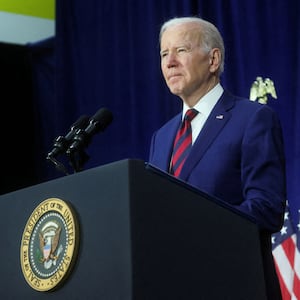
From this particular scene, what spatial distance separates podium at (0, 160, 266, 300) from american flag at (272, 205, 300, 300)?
175 centimetres

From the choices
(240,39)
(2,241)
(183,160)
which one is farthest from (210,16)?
(2,241)

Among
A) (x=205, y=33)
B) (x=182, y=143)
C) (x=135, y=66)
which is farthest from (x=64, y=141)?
(x=135, y=66)

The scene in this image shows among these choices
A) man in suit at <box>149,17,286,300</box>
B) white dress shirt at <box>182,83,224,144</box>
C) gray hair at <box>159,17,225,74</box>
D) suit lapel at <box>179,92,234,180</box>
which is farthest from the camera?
gray hair at <box>159,17,225,74</box>

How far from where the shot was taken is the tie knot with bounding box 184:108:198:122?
1.97m

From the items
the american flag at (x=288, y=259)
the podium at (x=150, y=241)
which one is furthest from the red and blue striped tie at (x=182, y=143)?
the american flag at (x=288, y=259)

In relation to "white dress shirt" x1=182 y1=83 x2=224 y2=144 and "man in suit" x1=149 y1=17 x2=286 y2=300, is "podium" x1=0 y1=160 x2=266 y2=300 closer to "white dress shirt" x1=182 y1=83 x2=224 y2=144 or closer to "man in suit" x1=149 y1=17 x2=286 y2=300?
"man in suit" x1=149 y1=17 x2=286 y2=300

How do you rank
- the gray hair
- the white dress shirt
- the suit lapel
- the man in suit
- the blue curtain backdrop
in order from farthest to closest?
the blue curtain backdrop < the gray hair < the white dress shirt < the suit lapel < the man in suit

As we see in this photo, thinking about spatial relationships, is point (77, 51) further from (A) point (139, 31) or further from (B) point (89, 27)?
(A) point (139, 31)

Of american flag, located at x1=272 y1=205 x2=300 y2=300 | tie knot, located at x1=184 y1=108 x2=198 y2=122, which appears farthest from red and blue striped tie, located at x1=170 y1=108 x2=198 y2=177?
american flag, located at x1=272 y1=205 x2=300 y2=300

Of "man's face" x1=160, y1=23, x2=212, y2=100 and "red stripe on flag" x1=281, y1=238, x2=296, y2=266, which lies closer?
A: "man's face" x1=160, y1=23, x2=212, y2=100

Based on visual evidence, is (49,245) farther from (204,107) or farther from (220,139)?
(204,107)

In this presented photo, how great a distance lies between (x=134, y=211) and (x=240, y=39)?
255 centimetres

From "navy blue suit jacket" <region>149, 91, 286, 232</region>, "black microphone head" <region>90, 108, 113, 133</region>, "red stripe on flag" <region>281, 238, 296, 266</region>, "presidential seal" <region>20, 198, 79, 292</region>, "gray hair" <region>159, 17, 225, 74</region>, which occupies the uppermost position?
"gray hair" <region>159, 17, 225, 74</region>

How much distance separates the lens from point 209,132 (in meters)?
1.81
